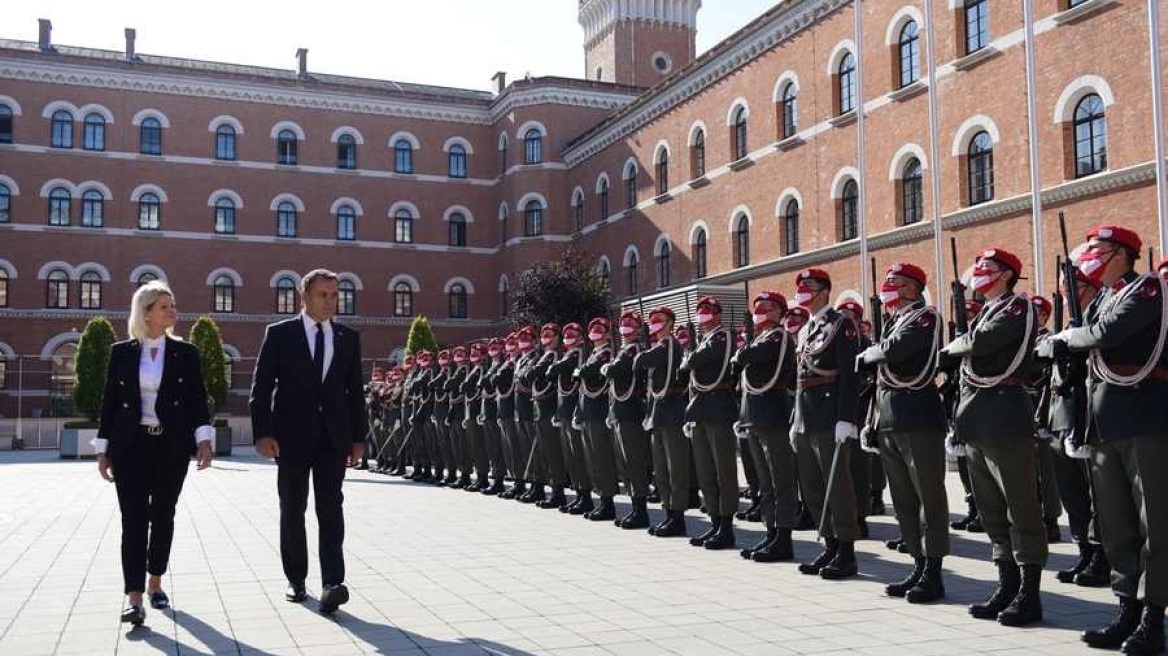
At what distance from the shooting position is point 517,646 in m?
5.73

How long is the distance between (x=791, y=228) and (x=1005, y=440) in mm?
21140

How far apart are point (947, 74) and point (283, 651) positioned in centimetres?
1935

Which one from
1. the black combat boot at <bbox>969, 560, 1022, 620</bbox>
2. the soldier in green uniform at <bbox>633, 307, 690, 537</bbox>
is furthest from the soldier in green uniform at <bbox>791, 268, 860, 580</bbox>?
the soldier in green uniform at <bbox>633, 307, 690, 537</bbox>

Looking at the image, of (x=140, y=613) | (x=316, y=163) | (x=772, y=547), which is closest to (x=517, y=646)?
(x=140, y=613)

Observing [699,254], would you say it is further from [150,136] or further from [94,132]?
[94,132]

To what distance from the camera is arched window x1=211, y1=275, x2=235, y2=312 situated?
133ft

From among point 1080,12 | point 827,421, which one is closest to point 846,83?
A: point 1080,12

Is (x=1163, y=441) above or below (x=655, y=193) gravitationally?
below

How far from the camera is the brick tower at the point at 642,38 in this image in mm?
50156

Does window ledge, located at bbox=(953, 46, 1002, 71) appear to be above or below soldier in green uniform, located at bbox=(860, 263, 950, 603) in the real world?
above

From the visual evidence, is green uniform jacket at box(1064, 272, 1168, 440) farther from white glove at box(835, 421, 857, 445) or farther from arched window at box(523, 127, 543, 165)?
arched window at box(523, 127, 543, 165)

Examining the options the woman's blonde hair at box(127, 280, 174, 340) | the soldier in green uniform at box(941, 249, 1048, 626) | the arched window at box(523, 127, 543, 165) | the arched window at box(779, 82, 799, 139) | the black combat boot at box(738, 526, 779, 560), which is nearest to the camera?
the soldier in green uniform at box(941, 249, 1048, 626)

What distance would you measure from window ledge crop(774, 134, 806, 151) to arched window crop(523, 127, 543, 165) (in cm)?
1582

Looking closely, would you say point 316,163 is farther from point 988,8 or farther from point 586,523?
point 586,523
